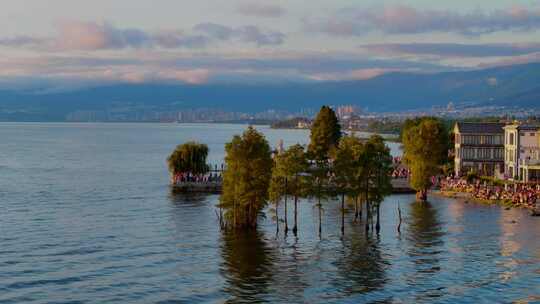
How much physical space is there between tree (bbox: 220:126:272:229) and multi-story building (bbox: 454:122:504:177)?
58188mm

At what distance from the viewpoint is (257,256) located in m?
63.7

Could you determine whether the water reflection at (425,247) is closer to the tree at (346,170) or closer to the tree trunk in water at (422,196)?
the tree trunk in water at (422,196)

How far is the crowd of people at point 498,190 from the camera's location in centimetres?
9456

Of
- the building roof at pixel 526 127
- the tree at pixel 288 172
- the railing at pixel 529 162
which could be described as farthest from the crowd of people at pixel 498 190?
the tree at pixel 288 172

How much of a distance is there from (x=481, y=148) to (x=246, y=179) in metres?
63.7

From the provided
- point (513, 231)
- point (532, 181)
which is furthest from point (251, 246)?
point (532, 181)

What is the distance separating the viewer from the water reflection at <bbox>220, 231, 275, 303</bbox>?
52281 millimetres

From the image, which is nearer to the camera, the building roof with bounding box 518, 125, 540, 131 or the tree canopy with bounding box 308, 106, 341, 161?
the building roof with bounding box 518, 125, 540, 131

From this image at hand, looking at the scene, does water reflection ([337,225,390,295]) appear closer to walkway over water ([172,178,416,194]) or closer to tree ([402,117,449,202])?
tree ([402,117,449,202])

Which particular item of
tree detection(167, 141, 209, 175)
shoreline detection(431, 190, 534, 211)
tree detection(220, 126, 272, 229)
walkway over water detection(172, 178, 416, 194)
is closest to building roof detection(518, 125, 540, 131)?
shoreline detection(431, 190, 534, 211)

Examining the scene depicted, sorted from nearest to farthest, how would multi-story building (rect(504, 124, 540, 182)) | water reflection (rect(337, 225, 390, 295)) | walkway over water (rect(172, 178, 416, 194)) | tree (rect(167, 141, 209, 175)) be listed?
water reflection (rect(337, 225, 390, 295)) < multi-story building (rect(504, 124, 540, 182)) < walkway over water (rect(172, 178, 416, 194)) < tree (rect(167, 141, 209, 175))

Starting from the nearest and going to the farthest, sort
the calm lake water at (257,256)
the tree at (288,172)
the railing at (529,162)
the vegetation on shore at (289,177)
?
1. the calm lake water at (257,256)
2. the tree at (288,172)
3. the vegetation on shore at (289,177)
4. the railing at (529,162)

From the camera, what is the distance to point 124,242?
6981 centimetres

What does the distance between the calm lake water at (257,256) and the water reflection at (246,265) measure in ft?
0.27
